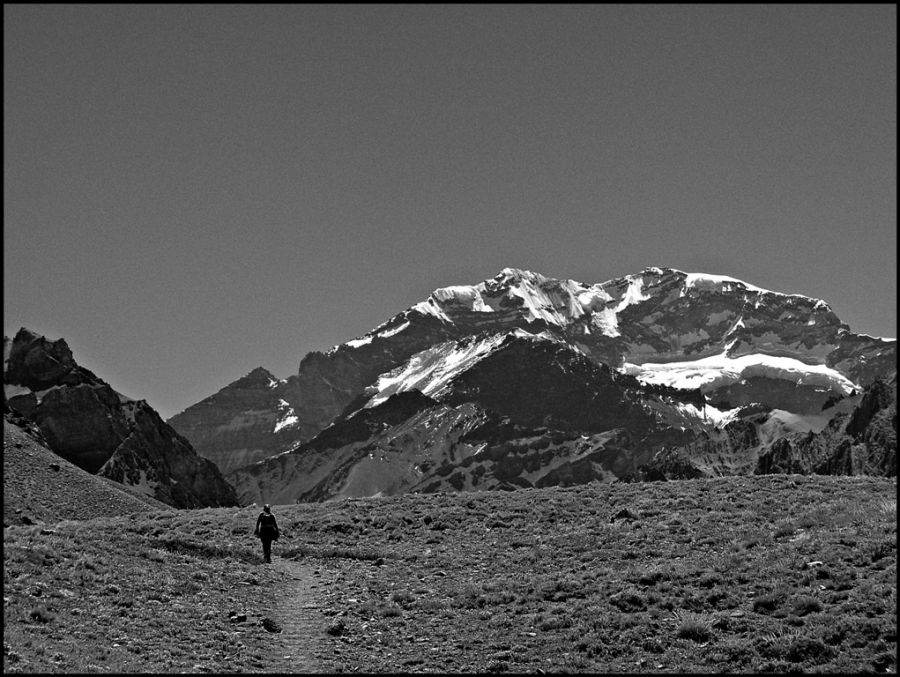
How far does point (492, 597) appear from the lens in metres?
30.1

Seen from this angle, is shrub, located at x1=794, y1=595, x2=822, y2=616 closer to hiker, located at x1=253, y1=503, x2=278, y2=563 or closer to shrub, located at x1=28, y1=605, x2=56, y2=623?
shrub, located at x1=28, y1=605, x2=56, y2=623

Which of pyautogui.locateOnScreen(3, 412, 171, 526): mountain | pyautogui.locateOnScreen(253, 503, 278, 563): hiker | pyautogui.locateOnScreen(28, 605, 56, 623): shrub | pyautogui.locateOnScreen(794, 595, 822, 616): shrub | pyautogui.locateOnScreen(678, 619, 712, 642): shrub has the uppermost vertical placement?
pyautogui.locateOnScreen(3, 412, 171, 526): mountain

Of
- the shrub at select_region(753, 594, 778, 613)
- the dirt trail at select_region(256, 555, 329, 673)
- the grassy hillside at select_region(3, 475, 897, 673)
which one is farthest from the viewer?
the shrub at select_region(753, 594, 778, 613)

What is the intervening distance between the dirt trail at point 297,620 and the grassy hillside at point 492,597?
9 cm

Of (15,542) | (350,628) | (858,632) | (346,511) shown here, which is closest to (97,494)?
(346,511)

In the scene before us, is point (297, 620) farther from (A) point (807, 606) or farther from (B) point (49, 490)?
(B) point (49, 490)

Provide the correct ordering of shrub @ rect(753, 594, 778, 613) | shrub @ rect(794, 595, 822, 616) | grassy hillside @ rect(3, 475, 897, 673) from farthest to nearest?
shrub @ rect(753, 594, 778, 613) → shrub @ rect(794, 595, 822, 616) → grassy hillside @ rect(3, 475, 897, 673)

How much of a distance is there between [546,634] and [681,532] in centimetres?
1652

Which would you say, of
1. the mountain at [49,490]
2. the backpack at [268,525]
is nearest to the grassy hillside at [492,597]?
the backpack at [268,525]

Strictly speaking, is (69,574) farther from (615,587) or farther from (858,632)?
(858,632)

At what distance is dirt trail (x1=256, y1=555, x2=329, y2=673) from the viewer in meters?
23.8

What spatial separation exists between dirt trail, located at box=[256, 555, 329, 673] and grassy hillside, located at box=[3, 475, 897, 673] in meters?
0.09

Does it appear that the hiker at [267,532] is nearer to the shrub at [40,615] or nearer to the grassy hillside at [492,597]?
the grassy hillside at [492,597]

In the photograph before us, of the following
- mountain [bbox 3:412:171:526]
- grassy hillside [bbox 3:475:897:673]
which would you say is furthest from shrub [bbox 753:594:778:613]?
mountain [bbox 3:412:171:526]
